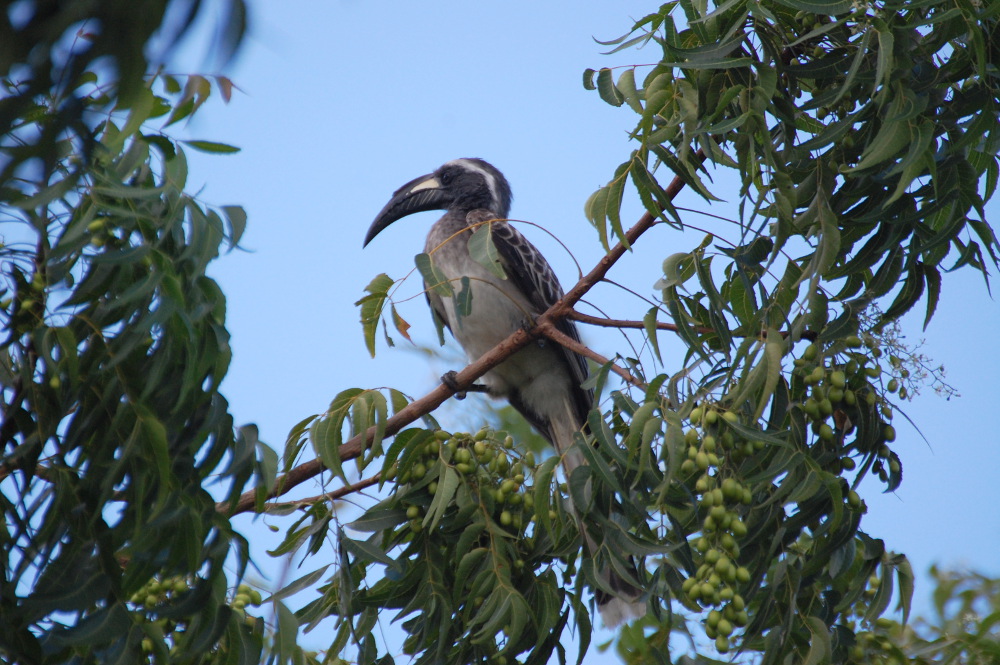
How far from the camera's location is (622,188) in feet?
7.83

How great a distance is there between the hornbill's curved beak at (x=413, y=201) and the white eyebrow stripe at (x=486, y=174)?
0.23 metres

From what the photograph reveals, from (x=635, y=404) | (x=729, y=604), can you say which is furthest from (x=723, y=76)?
(x=729, y=604)

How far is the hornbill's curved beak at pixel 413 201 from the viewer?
5543mm

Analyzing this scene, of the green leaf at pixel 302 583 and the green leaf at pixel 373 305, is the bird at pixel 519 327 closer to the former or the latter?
the green leaf at pixel 373 305

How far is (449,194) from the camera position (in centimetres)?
588

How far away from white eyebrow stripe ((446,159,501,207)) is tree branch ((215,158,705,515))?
8.90 feet

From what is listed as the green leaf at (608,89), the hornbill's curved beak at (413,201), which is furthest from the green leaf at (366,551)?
the hornbill's curved beak at (413,201)

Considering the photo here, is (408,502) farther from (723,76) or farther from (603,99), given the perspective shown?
(723,76)

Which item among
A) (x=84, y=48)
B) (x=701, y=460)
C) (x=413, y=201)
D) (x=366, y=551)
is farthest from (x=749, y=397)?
(x=413, y=201)

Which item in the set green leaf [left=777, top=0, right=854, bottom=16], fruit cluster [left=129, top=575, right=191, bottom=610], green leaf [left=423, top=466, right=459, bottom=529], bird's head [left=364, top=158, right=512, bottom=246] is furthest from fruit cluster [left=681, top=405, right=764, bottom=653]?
bird's head [left=364, top=158, right=512, bottom=246]

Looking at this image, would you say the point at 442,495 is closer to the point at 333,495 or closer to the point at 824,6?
the point at 333,495

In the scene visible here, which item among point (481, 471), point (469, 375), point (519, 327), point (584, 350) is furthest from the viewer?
point (519, 327)

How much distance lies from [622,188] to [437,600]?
1252 mm

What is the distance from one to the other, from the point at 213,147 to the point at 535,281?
3120 mm
